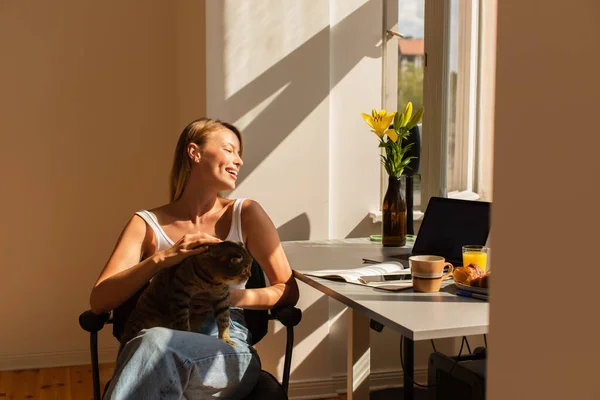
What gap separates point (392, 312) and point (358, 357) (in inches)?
16.3

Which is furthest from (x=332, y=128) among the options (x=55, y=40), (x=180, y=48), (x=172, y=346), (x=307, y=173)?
(x=172, y=346)

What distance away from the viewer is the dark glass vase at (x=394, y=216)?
2.76 m

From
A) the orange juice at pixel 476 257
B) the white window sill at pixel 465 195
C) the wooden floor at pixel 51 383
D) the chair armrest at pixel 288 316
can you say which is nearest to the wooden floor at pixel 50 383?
the wooden floor at pixel 51 383

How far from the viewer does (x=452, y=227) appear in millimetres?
2389

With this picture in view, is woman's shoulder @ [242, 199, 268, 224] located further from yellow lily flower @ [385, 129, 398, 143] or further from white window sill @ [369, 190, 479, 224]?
white window sill @ [369, 190, 479, 224]

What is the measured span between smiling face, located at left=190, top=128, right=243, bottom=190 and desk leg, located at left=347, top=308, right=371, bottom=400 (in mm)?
569

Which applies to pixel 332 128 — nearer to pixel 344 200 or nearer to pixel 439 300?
pixel 344 200

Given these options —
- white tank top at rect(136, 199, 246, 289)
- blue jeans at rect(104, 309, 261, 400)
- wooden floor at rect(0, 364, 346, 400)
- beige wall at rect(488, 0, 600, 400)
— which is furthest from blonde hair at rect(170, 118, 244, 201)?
beige wall at rect(488, 0, 600, 400)

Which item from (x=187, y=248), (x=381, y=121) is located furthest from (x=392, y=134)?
(x=187, y=248)

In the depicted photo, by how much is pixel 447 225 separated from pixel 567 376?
1941 mm

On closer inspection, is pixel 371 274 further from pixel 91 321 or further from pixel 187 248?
pixel 91 321

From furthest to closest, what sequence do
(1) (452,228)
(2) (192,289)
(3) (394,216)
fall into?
(3) (394,216)
(1) (452,228)
(2) (192,289)

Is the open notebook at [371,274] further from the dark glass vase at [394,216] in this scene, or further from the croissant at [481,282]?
the dark glass vase at [394,216]

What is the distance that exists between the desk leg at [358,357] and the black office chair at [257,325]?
0.15 m
